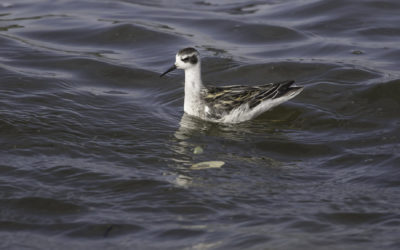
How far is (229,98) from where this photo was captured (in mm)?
11047

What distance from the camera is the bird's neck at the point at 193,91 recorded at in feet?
36.5

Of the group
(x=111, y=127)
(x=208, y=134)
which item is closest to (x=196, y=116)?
(x=208, y=134)

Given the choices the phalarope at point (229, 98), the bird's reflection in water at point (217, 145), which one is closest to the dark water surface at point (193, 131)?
the bird's reflection in water at point (217, 145)

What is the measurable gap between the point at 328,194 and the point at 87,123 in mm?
4145

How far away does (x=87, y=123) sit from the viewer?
10.2 meters

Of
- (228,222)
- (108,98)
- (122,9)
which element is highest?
(122,9)

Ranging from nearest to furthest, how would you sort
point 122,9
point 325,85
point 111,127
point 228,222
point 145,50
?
point 228,222
point 111,127
point 325,85
point 145,50
point 122,9

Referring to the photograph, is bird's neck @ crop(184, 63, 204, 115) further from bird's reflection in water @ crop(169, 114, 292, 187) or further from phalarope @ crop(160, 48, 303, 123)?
bird's reflection in water @ crop(169, 114, 292, 187)

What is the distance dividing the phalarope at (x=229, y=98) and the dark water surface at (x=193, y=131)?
22cm

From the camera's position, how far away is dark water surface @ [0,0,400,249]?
700 cm

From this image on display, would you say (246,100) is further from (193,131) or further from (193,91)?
(193,131)

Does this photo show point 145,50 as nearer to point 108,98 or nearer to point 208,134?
point 108,98

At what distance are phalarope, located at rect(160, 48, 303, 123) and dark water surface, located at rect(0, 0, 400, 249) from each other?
0.22 meters

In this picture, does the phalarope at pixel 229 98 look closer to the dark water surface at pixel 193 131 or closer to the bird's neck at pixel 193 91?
the bird's neck at pixel 193 91
